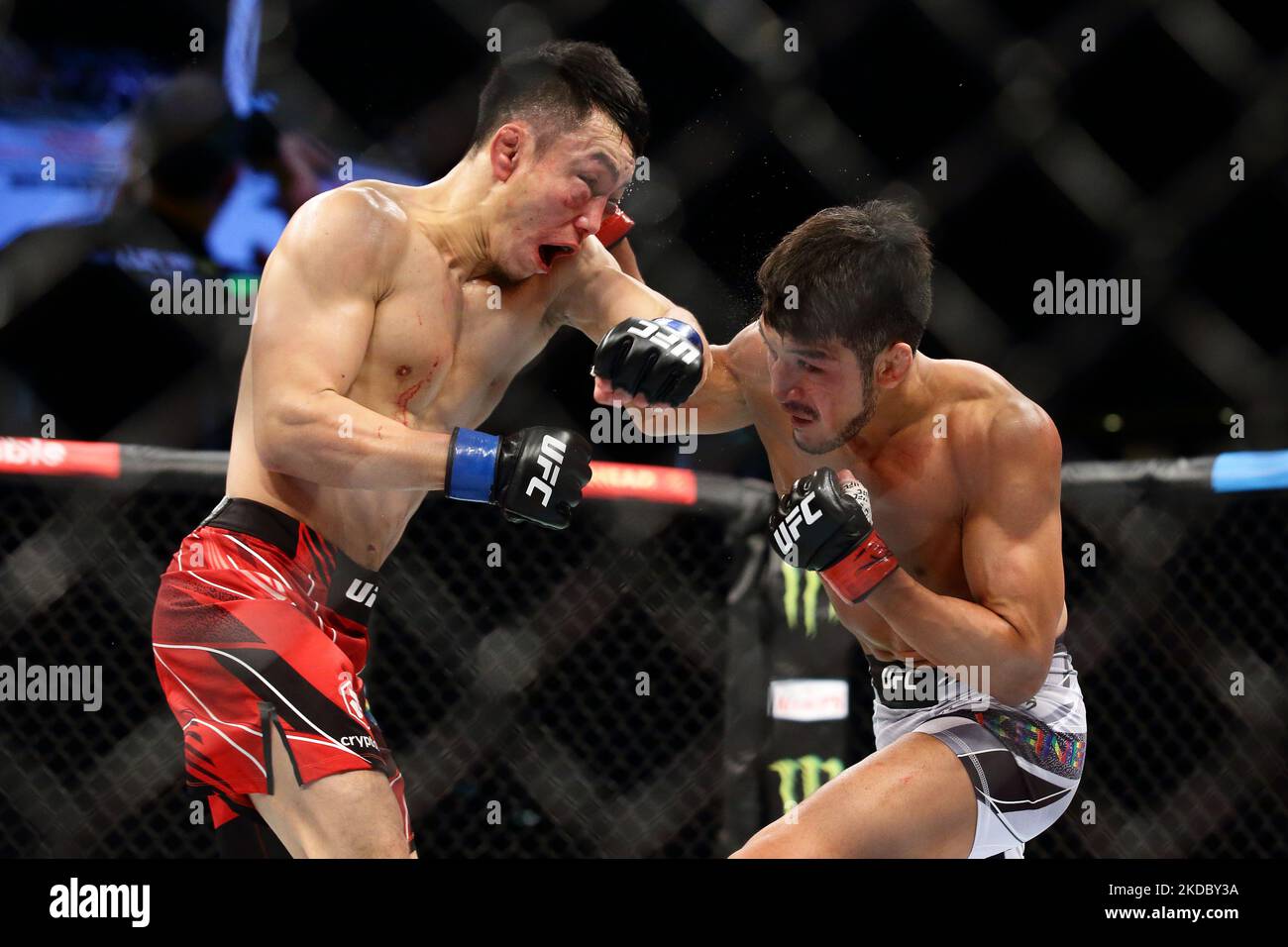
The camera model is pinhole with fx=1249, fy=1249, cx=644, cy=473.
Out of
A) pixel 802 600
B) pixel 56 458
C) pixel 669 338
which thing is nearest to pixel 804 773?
pixel 802 600

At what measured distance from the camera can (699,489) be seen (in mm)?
2330

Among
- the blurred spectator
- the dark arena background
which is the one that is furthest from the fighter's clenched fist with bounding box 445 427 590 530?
the blurred spectator

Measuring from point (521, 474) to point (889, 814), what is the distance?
0.68 m

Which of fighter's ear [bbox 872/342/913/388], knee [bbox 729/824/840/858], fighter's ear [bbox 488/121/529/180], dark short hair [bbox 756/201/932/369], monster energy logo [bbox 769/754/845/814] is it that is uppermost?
fighter's ear [bbox 488/121/529/180]

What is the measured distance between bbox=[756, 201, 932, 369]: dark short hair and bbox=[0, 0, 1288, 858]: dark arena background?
0.95ft

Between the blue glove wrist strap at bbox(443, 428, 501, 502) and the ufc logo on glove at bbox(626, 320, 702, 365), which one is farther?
the ufc logo on glove at bbox(626, 320, 702, 365)

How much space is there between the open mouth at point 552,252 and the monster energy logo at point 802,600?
68 cm

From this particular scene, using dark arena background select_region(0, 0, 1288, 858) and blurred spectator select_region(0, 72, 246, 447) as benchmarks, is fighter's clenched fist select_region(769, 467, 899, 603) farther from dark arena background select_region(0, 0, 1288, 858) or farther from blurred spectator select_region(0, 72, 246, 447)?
blurred spectator select_region(0, 72, 246, 447)

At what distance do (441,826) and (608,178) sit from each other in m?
1.39

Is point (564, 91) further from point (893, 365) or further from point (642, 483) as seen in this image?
point (642, 483)

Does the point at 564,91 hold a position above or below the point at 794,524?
above

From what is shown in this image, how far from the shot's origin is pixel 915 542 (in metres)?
1.92

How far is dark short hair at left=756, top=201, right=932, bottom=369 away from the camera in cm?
176

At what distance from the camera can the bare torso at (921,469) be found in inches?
73.0
